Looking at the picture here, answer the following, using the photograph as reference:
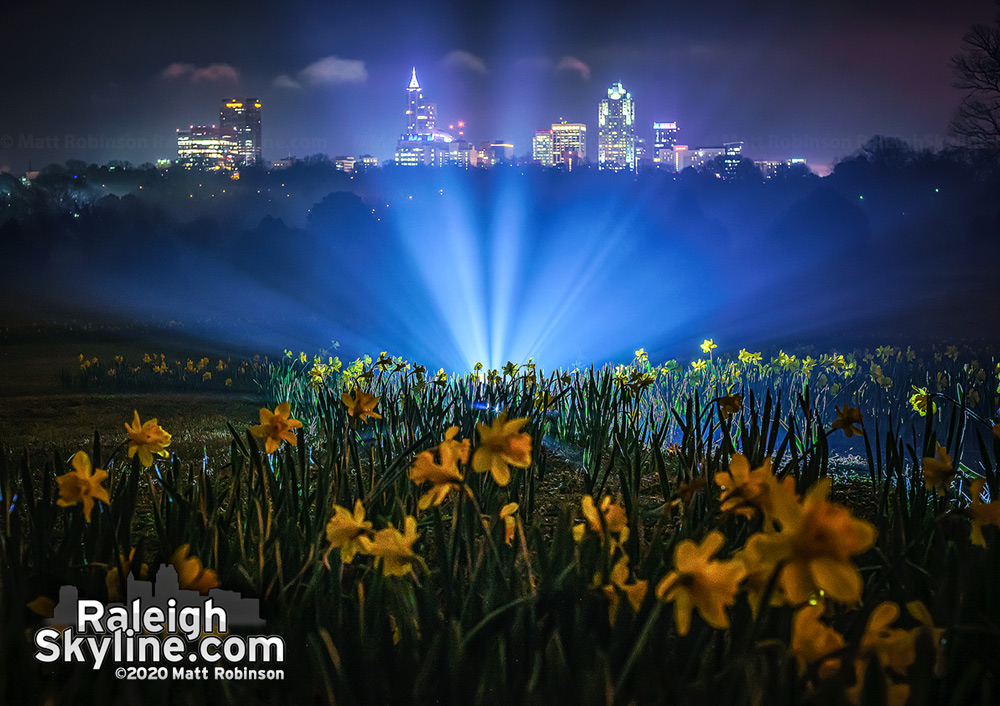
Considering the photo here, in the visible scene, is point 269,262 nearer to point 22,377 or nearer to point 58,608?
point 22,377

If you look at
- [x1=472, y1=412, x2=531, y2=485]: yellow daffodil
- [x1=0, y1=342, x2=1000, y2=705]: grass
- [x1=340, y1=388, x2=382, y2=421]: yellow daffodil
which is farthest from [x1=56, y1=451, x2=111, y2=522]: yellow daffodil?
[x1=472, y1=412, x2=531, y2=485]: yellow daffodil

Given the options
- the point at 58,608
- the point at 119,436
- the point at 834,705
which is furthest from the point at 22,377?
the point at 834,705

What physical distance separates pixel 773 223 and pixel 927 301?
136 inches

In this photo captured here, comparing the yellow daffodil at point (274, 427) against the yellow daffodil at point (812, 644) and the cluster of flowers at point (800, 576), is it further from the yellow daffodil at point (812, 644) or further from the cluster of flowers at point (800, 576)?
the yellow daffodil at point (812, 644)

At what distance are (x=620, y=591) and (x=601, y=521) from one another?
5.2 inches

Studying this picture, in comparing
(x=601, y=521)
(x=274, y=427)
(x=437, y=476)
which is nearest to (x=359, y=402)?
(x=274, y=427)

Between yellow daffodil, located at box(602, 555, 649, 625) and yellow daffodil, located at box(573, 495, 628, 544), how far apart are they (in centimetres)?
8

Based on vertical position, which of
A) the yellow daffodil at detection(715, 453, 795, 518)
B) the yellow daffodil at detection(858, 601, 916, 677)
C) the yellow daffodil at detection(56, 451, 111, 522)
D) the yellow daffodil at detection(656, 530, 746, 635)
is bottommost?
the yellow daffodil at detection(858, 601, 916, 677)

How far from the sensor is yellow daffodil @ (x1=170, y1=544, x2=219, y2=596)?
1437 mm

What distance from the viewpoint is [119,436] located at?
197 inches

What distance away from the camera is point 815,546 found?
87 cm

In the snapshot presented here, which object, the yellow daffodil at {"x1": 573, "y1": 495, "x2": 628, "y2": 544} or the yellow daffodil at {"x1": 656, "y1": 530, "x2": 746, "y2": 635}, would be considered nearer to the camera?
the yellow daffodil at {"x1": 656, "y1": 530, "x2": 746, "y2": 635}

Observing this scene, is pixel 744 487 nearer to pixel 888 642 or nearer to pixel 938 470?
pixel 888 642

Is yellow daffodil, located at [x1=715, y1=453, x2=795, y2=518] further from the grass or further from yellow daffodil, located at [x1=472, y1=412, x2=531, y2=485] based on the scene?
yellow daffodil, located at [x1=472, y1=412, x2=531, y2=485]
